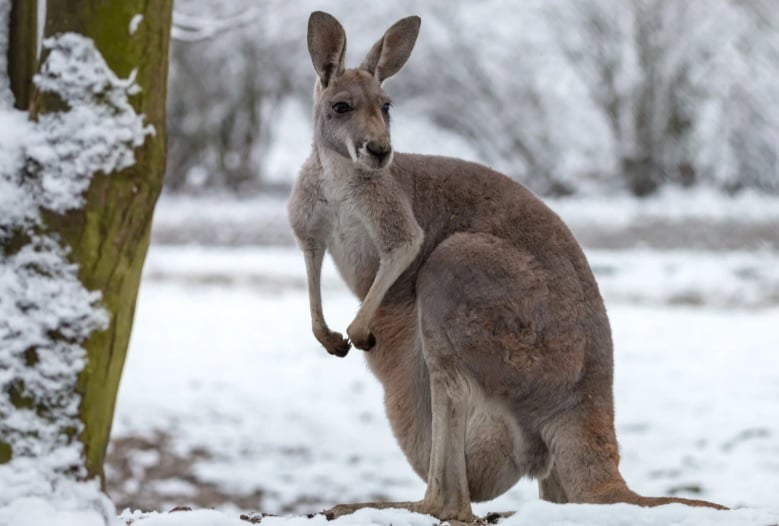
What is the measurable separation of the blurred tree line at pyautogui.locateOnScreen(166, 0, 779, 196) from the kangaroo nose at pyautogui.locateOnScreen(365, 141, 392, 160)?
856 cm

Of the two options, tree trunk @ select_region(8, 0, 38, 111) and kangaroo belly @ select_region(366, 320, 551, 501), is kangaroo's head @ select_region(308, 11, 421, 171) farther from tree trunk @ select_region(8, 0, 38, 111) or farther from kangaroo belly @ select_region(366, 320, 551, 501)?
tree trunk @ select_region(8, 0, 38, 111)

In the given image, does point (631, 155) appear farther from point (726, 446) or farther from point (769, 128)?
point (726, 446)

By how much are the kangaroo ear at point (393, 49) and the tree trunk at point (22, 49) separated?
94 cm

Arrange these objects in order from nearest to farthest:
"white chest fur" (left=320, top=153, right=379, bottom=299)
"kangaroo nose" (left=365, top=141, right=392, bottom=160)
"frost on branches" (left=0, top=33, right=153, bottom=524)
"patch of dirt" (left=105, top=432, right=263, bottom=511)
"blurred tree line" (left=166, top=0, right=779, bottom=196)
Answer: "frost on branches" (left=0, top=33, right=153, bottom=524), "kangaroo nose" (left=365, top=141, right=392, bottom=160), "white chest fur" (left=320, top=153, right=379, bottom=299), "patch of dirt" (left=105, top=432, right=263, bottom=511), "blurred tree line" (left=166, top=0, right=779, bottom=196)

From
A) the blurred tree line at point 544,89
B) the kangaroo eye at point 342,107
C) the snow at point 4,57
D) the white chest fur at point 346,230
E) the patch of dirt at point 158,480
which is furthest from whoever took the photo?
the blurred tree line at point 544,89

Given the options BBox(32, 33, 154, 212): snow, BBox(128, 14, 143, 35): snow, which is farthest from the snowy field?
BBox(128, 14, 143, 35): snow

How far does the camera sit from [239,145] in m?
13.6

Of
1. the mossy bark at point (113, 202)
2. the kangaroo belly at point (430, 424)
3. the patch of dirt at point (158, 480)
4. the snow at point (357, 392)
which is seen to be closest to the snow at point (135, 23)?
the mossy bark at point (113, 202)

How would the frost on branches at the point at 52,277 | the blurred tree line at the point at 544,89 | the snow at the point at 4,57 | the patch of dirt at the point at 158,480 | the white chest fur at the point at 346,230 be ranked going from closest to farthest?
the frost on branches at the point at 52,277, the snow at the point at 4,57, the white chest fur at the point at 346,230, the patch of dirt at the point at 158,480, the blurred tree line at the point at 544,89

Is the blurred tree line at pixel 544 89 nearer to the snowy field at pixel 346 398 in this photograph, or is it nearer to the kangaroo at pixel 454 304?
the snowy field at pixel 346 398

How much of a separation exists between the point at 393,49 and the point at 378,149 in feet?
1.07

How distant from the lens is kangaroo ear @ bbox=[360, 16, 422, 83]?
3080 millimetres

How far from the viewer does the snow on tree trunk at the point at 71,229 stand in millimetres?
2416

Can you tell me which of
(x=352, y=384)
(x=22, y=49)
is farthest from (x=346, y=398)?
(x=22, y=49)
